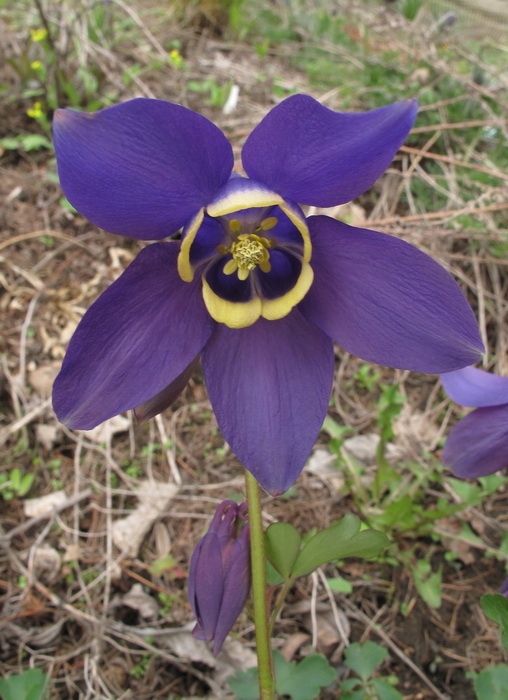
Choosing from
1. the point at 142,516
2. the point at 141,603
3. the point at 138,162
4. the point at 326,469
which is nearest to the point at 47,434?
the point at 142,516

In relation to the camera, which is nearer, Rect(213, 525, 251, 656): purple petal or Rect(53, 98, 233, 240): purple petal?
Rect(53, 98, 233, 240): purple petal

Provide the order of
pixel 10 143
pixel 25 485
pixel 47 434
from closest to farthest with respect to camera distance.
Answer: pixel 25 485, pixel 47 434, pixel 10 143

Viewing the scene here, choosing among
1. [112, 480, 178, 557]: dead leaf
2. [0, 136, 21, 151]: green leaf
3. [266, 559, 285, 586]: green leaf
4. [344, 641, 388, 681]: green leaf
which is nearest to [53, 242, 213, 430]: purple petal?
[266, 559, 285, 586]: green leaf

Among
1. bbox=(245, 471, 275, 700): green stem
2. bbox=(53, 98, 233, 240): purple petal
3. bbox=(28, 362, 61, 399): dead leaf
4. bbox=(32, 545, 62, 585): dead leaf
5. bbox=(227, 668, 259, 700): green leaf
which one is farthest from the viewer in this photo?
bbox=(28, 362, 61, 399): dead leaf

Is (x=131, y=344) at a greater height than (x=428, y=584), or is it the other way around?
(x=131, y=344)

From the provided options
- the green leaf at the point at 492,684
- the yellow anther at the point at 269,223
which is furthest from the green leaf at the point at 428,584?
the yellow anther at the point at 269,223

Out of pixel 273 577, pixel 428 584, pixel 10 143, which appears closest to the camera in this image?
pixel 273 577

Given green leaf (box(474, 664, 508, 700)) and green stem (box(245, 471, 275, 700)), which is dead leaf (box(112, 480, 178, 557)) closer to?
green stem (box(245, 471, 275, 700))

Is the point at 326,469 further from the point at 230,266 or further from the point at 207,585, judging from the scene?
the point at 230,266

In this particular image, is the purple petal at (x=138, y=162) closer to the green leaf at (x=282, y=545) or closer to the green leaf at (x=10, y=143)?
the green leaf at (x=282, y=545)
